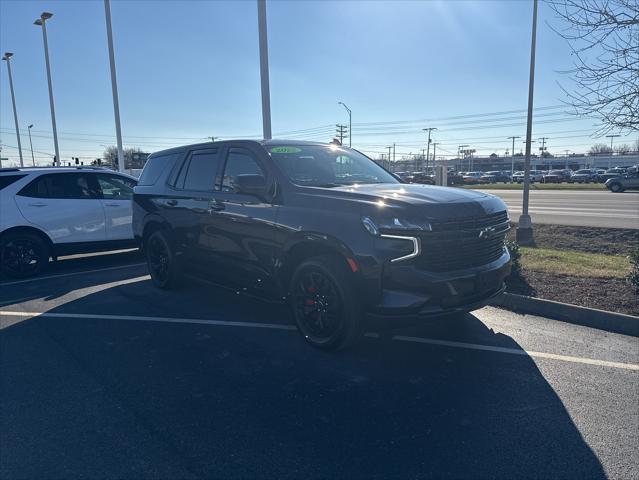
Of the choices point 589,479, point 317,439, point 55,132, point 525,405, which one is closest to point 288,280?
point 317,439

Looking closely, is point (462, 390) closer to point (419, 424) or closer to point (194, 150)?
point (419, 424)

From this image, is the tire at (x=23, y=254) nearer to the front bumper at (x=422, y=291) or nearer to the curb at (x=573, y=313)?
the front bumper at (x=422, y=291)

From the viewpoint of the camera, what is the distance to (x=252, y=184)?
188 inches

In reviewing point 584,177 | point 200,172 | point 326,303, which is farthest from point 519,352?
point 584,177

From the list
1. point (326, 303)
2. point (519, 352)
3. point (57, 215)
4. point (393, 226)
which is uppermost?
point (393, 226)

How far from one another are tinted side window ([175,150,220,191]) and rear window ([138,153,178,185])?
513 mm

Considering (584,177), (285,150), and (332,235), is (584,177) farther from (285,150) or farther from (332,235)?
(332,235)

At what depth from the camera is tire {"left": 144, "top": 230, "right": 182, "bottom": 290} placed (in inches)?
260

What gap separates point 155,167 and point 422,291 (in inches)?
196

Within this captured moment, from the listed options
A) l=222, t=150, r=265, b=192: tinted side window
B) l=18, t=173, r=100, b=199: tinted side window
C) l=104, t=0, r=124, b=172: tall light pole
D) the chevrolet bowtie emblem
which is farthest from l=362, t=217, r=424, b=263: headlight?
l=104, t=0, r=124, b=172: tall light pole

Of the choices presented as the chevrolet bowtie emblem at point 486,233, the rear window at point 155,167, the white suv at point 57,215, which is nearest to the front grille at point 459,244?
the chevrolet bowtie emblem at point 486,233

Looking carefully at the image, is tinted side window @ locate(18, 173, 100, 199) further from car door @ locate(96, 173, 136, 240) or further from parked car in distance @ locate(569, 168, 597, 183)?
parked car in distance @ locate(569, 168, 597, 183)

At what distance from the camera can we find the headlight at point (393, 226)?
388cm

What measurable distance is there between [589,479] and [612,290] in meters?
4.23
